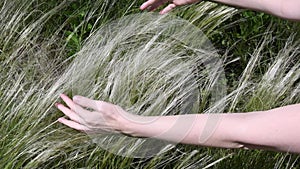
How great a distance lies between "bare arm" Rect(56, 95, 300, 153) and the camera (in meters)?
2.02

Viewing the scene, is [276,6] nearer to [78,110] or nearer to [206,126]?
[206,126]

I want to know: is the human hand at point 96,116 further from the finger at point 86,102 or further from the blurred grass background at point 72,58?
the blurred grass background at point 72,58

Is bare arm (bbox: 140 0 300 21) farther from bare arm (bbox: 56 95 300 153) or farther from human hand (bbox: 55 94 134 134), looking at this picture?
human hand (bbox: 55 94 134 134)

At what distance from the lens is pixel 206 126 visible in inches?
81.7

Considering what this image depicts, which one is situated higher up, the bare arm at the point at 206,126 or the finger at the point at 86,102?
the finger at the point at 86,102

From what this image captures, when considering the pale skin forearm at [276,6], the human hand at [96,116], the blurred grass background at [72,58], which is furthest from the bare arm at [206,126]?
the blurred grass background at [72,58]

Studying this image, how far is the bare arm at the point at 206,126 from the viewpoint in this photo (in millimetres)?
2016

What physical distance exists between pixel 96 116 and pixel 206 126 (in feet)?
1.01

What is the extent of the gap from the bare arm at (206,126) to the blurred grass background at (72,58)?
0.70 m

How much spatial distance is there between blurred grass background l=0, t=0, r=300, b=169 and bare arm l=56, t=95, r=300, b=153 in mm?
698

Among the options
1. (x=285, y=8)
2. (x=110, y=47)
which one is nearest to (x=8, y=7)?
(x=110, y=47)

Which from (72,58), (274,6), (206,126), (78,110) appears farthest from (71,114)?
(72,58)

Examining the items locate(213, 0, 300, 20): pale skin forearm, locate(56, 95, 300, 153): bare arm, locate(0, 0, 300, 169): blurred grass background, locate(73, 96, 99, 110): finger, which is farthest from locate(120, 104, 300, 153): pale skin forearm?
locate(0, 0, 300, 169): blurred grass background

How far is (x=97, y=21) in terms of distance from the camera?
3.64 metres
